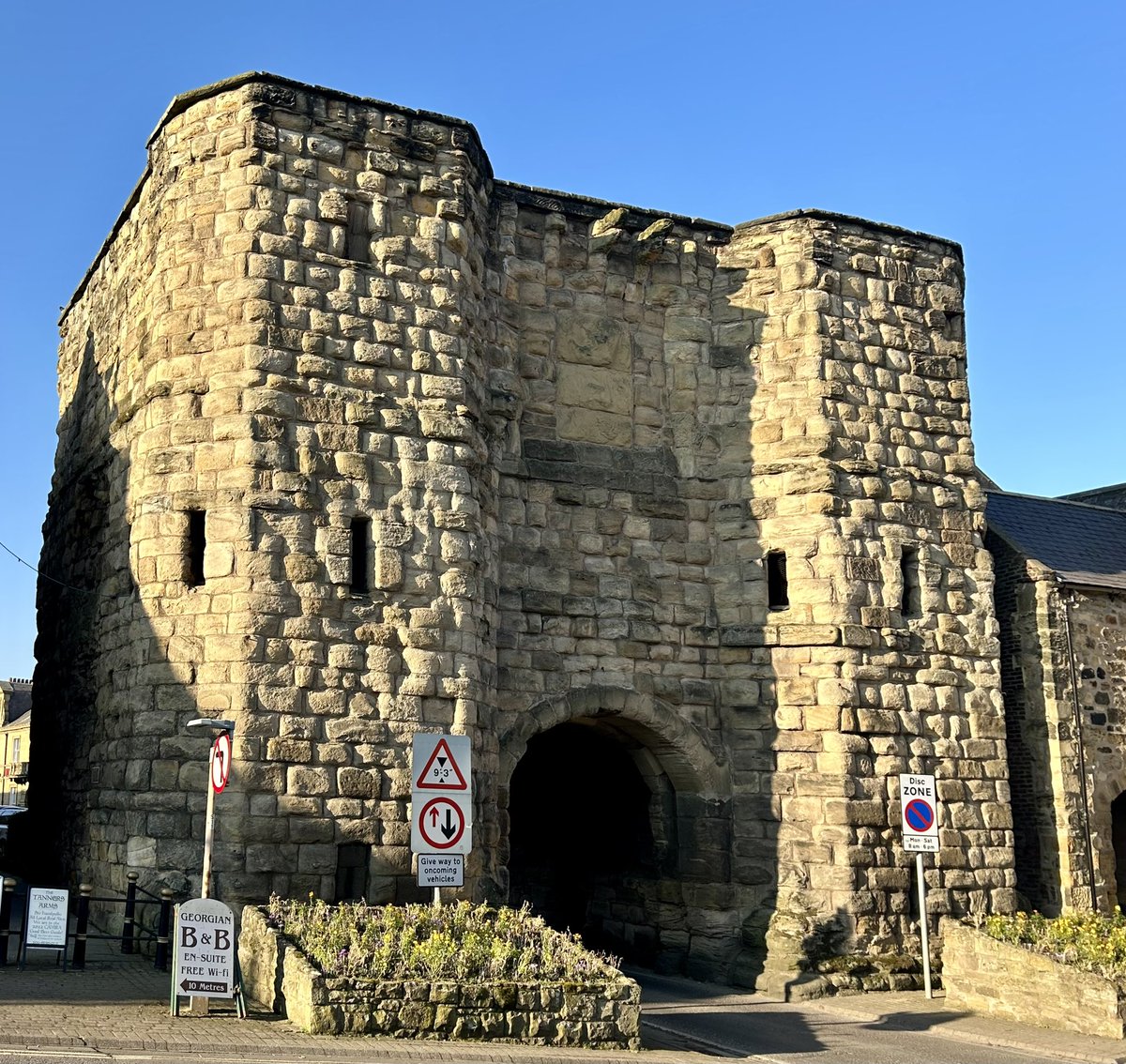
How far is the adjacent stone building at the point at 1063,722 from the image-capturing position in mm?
17078

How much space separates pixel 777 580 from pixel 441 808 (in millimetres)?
6857

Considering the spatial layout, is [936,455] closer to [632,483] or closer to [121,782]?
[632,483]

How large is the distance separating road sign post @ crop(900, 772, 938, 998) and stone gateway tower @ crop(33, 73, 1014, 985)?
89cm

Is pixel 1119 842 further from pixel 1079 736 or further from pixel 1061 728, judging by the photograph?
pixel 1061 728

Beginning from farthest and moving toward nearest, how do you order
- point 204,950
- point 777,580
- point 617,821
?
point 617,821 < point 777,580 < point 204,950

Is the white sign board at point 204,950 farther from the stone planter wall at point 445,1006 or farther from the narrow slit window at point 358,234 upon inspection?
the narrow slit window at point 358,234

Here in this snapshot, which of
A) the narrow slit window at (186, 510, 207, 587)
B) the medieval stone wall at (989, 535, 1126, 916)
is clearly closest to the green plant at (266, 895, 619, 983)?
the narrow slit window at (186, 510, 207, 587)

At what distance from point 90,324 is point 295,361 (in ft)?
21.4

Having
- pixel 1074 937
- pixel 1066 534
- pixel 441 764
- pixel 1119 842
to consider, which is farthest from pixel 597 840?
pixel 1066 534

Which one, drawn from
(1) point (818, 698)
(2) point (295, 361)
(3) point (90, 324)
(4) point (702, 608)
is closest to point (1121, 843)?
(1) point (818, 698)

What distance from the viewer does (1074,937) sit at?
43.5 ft

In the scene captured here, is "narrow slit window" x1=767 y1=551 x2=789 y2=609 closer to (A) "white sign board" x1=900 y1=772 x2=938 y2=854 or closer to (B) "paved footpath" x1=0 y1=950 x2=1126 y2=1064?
(A) "white sign board" x1=900 y1=772 x2=938 y2=854

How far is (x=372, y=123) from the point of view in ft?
46.3

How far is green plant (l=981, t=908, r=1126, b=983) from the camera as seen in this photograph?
Result: 12.6 meters
